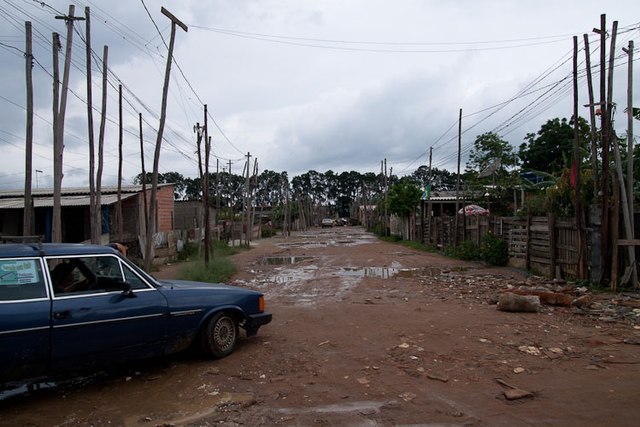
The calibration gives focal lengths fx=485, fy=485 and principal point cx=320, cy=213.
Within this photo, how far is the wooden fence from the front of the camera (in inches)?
500

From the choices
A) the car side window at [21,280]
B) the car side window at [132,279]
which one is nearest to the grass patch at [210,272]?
the car side window at [132,279]

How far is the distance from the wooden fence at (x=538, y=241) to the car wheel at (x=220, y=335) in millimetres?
9379

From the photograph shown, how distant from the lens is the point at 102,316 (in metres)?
5.05

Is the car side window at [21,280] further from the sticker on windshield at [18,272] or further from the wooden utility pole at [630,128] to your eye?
the wooden utility pole at [630,128]

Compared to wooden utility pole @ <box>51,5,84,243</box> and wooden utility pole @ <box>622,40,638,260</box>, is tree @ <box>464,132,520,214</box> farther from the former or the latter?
wooden utility pole @ <box>51,5,84,243</box>

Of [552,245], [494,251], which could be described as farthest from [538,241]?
[494,251]

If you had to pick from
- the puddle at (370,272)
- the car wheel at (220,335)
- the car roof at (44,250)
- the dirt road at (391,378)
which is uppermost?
A: the car roof at (44,250)

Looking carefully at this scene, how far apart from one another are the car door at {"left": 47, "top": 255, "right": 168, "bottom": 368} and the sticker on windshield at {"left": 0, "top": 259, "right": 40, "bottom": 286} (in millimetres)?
197

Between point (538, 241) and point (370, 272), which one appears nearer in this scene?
point (538, 241)

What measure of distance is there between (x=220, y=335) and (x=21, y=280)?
2.41 m

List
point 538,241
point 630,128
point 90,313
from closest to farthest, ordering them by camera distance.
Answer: point 90,313, point 630,128, point 538,241

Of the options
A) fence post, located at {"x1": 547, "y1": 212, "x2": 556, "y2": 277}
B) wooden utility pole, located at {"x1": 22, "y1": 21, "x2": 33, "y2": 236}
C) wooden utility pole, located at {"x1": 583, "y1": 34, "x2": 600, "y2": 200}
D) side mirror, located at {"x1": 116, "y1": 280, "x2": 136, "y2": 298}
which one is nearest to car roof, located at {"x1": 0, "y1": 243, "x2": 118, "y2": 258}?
side mirror, located at {"x1": 116, "y1": 280, "x2": 136, "y2": 298}

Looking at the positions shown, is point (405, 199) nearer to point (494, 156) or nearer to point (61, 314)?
point (494, 156)

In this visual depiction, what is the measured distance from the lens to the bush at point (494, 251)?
680 inches
